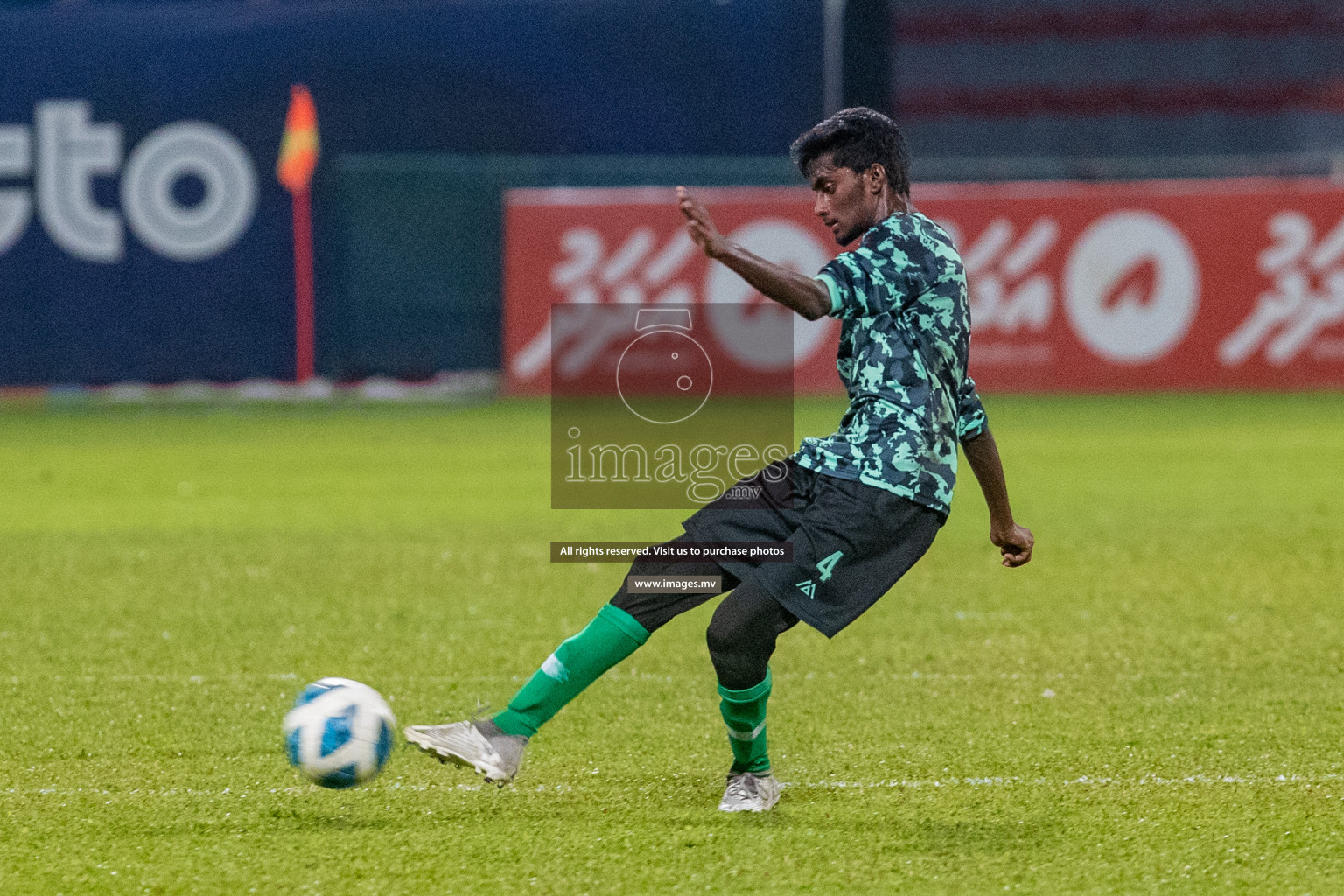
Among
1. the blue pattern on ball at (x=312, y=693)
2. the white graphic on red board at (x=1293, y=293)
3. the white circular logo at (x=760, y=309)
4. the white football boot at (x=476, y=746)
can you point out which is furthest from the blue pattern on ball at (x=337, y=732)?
the white graphic on red board at (x=1293, y=293)

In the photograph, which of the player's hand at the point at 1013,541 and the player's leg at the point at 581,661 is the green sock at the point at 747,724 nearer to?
the player's leg at the point at 581,661

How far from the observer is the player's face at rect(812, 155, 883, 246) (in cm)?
472

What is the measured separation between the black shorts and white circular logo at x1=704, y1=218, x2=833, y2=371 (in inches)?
547

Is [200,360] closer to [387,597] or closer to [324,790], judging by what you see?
[387,597]

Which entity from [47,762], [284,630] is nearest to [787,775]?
[47,762]

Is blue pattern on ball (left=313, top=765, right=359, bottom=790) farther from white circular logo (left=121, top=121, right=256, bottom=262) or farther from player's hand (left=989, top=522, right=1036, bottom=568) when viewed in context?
white circular logo (left=121, top=121, right=256, bottom=262)

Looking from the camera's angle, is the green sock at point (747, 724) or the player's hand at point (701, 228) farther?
the green sock at point (747, 724)

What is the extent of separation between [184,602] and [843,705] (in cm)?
357

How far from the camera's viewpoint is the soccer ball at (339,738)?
4895 millimetres

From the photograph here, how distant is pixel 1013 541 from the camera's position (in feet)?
17.1

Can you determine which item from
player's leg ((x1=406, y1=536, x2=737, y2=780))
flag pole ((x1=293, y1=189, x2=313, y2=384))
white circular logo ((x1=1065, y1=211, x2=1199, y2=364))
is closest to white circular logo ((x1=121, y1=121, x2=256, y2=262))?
flag pole ((x1=293, y1=189, x2=313, y2=384))

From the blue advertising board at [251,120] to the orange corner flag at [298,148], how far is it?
21 centimetres

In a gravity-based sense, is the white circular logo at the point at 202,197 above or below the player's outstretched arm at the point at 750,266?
below

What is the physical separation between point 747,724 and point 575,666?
1.65ft
